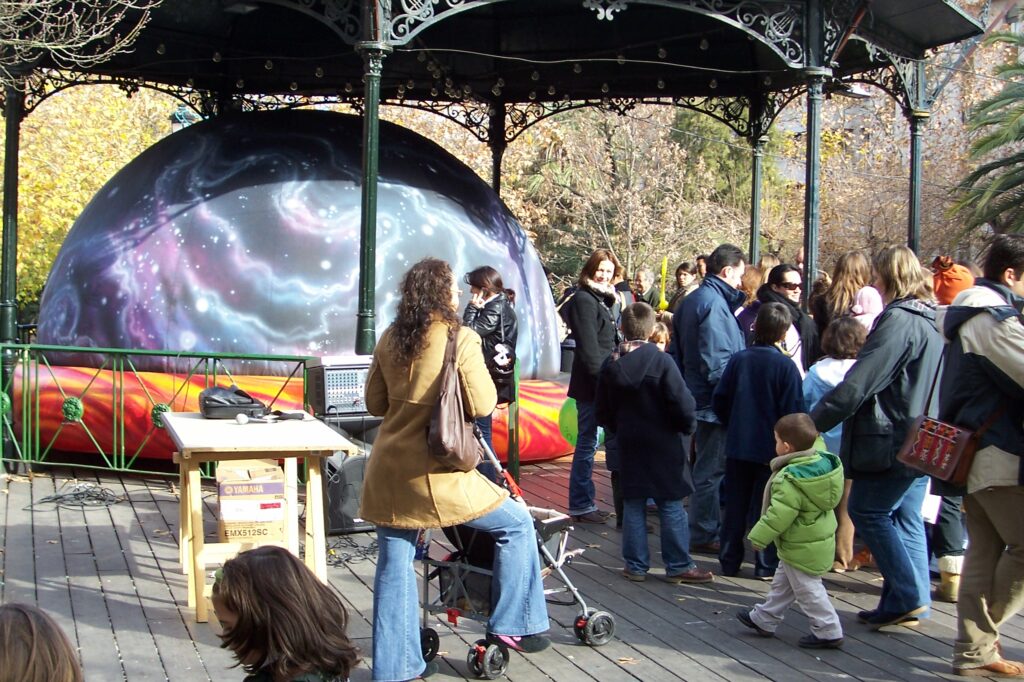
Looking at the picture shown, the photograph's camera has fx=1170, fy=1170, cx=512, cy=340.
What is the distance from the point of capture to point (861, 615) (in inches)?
259

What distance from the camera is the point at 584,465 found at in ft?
29.5

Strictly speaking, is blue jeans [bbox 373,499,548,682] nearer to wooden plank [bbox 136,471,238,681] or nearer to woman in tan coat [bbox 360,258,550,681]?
woman in tan coat [bbox 360,258,550,681]

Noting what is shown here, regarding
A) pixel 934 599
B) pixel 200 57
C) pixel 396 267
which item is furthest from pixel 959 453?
pixel 200 57

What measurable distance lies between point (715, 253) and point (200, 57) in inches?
319

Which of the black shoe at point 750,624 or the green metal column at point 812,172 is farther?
the green metal column at point 812,172

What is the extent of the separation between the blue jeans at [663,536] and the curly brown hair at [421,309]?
7.55 ft

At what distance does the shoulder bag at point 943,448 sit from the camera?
214 inches

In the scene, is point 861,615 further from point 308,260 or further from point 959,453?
point 308,260

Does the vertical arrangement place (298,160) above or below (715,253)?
above

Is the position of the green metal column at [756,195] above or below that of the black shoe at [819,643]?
above

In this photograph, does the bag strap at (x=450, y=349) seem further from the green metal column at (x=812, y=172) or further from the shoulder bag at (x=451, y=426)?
the green metal column at (x=812, y=172)

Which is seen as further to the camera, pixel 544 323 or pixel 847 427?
pixel 544 323

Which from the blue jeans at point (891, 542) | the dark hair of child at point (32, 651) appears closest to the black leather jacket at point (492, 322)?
the blue jeans at point (891, 542)

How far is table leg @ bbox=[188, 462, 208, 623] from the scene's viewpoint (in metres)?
6.27
